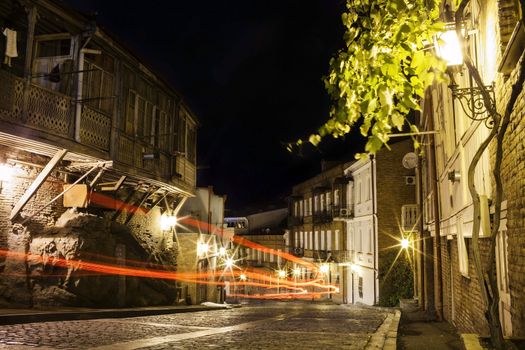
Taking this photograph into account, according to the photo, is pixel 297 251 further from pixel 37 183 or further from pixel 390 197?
pixel 37 183

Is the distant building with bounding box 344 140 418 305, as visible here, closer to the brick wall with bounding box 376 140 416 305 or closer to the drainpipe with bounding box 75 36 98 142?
the brick wall with bounding box 376 140 416 305

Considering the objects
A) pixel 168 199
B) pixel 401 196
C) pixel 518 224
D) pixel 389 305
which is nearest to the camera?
pixel 518 224

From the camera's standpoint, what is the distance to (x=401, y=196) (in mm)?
34406

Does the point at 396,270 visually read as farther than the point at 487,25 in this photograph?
Yes

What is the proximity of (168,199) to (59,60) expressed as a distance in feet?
36.2

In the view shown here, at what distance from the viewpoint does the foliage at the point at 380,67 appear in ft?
17.7

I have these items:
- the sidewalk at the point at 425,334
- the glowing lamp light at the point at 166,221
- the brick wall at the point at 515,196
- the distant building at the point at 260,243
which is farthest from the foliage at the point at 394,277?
the distant building at the point at 260,243

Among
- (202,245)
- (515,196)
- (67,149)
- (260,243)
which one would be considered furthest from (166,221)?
(260,243)

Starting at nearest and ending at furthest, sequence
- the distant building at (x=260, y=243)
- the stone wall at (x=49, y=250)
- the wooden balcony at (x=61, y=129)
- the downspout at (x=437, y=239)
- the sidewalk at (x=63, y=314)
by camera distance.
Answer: the sidewalk at (x=63, y=314), the wooden balcony at (x=61, y=129), the stone wall at (x=49, y=250), the downspout at (x=437, y=239), the distant building at (x=260, y=243)

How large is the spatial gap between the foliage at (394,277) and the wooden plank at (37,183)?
2295 cm

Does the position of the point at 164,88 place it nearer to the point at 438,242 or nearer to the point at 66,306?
the point at 66,306

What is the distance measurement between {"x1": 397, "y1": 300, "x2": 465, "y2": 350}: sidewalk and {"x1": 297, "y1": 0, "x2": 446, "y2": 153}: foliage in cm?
614

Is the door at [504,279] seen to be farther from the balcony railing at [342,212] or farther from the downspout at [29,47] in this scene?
the balcony railing at [342,212]

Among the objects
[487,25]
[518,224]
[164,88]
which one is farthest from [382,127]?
[164,88]
